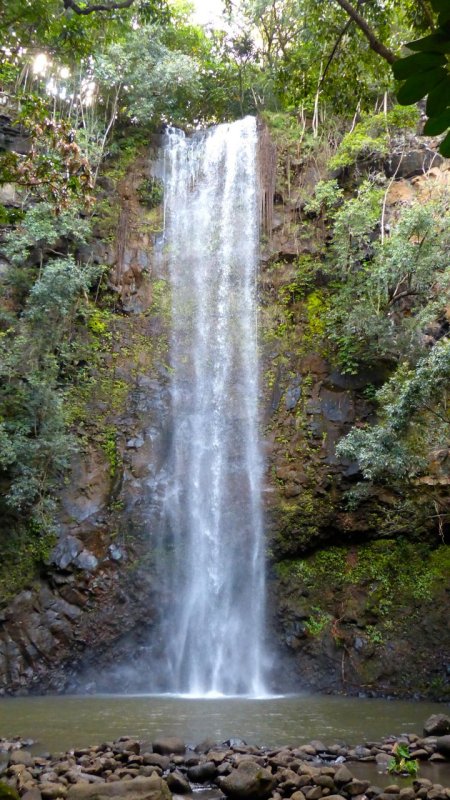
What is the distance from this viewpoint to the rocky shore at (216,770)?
16.6ft

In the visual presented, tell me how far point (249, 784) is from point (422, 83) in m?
5.48

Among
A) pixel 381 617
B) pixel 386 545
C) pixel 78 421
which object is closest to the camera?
pixel 381 617

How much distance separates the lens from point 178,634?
12375 millimetres

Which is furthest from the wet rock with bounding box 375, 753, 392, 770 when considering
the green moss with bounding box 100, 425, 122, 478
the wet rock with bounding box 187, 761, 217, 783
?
the green moss with bounding box 100, 425, 122, 478

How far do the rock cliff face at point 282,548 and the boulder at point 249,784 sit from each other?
6.41 metres

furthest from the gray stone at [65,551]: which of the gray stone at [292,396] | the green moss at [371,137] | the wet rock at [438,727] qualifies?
the green moss at [371,137]

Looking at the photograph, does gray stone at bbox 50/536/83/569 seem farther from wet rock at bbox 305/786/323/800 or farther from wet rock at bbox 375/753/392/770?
wet rock at bbox 305/786/323/800

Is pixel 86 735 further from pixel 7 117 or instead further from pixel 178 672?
pixel 7 117

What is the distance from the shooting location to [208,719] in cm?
855

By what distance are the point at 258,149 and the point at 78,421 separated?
9282mm

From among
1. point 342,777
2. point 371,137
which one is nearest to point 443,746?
point 342,777

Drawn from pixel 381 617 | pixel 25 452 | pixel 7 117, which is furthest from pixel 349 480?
pixel 7 117

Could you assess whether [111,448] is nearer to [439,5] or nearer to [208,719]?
[208,719]

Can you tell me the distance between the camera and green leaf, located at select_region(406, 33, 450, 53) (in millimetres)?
1168
